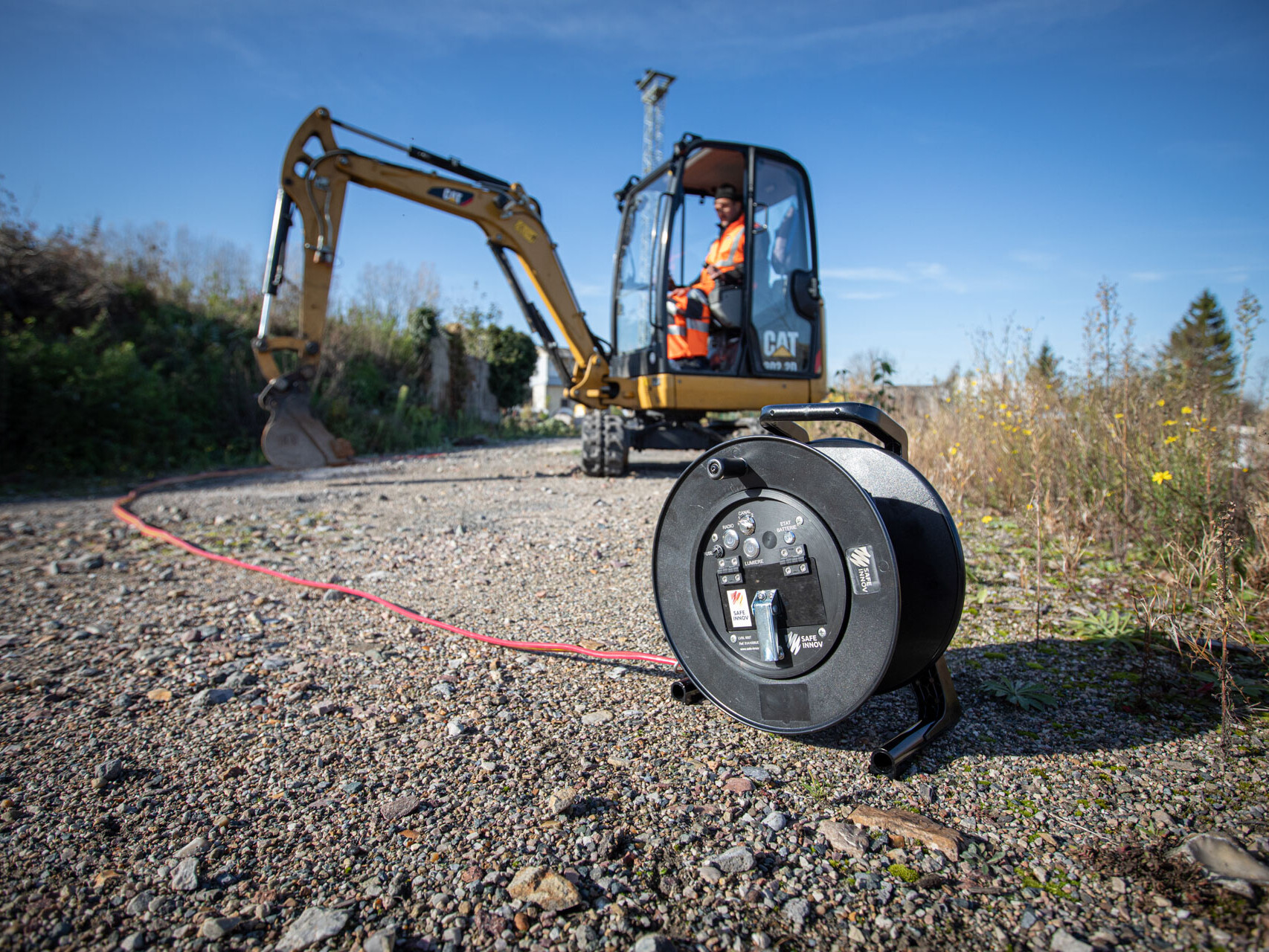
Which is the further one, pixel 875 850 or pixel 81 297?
pixel 81 297

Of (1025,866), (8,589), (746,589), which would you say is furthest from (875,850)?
(8,589)

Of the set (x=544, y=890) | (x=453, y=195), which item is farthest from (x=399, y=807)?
(x=453, y=195)

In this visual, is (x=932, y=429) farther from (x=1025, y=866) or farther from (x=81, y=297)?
(x=81, y=297)

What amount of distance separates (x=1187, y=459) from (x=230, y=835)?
4.36m

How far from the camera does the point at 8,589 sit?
3863 millimetres

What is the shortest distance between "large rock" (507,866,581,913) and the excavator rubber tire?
6.06 metres

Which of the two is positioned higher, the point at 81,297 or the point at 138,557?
the point at 81,297

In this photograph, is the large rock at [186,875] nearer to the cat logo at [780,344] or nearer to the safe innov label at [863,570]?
the safe innov label at [863,570]

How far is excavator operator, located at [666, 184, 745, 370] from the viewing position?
6.90m

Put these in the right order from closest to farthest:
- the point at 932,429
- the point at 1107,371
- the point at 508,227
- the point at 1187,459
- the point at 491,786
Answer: the point at 491,786 < the point at 1187,459 < the point at 1107,371 < the point at 932,429 < the point at 508,227

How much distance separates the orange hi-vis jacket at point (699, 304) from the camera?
6.90m

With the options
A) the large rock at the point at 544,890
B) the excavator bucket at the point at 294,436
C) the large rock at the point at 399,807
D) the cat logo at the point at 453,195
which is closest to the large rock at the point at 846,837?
the large rock at the point at 544,890

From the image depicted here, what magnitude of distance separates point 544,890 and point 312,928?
0.46 m

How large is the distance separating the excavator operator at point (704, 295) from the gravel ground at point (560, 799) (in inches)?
166
